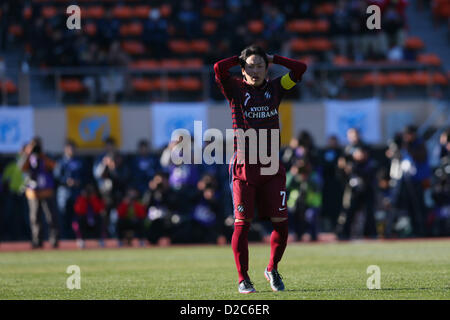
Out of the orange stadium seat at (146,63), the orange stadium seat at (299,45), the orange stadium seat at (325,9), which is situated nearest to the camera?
the orange stadium seat at (146,63)

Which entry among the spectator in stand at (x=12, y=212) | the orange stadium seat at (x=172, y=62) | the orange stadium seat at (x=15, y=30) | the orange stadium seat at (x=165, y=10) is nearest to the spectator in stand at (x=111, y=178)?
the spectator in stand at (x=12, y=212)

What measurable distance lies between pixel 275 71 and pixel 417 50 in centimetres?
842

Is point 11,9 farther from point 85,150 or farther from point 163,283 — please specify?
point 163,283

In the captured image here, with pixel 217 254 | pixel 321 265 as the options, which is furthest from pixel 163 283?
pixel 217 254

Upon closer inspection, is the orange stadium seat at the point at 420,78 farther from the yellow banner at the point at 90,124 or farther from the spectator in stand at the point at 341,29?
the yellow banner at the point at 90,124

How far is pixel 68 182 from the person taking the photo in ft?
61.0

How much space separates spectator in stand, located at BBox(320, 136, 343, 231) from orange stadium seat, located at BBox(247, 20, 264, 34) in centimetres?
646

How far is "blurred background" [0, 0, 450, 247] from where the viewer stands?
18219mm

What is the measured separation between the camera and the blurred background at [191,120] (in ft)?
59.8

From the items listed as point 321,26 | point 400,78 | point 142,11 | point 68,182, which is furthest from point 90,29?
point 400,78

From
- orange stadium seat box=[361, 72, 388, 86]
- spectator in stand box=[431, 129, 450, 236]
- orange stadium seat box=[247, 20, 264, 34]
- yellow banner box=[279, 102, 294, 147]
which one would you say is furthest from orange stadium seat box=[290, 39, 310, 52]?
spectator in stand box=[431, 129, 450, 236]

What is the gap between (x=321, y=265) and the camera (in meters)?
11.7

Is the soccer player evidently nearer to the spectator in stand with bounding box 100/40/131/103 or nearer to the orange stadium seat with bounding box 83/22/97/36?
the spectator in stand with bounding box 100/40/131/103

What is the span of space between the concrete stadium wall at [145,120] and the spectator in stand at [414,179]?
8.42 feet
